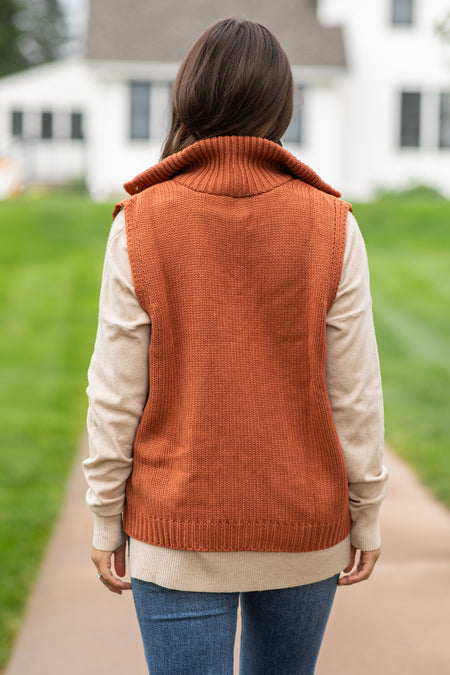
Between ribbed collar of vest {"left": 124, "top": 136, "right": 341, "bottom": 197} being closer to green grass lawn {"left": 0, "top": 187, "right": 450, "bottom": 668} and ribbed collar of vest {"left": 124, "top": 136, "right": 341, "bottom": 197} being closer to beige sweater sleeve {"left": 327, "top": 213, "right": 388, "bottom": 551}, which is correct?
beige sweater sleeve {"left": 327, "top": 213, "right": 388, "bottom": 551}

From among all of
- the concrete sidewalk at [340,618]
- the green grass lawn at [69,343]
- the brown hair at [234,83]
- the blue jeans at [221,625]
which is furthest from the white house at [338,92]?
the blue jeans at [221,625]

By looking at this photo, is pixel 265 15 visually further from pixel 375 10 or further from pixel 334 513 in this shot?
pixel 334 513

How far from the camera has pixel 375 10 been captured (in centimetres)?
2009

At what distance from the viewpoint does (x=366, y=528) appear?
6.50ft

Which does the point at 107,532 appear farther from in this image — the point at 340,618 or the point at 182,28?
the point at 182,28

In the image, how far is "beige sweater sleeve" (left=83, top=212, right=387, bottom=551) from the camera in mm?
1809

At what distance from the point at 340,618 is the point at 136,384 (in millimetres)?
2406

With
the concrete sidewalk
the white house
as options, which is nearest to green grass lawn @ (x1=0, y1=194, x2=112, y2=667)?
the concrete sidewalk

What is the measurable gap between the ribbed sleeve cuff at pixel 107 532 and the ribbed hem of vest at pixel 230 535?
7cm

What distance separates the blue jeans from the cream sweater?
38 mm

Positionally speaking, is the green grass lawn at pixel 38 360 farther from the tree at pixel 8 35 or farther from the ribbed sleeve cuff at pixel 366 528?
the tree at pixel 8 35

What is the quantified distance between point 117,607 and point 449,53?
16917mm

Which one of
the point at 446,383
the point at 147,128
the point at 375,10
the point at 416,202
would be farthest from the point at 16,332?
the point at 375,10

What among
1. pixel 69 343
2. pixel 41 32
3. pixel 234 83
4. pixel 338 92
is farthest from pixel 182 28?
pixel 41 32
